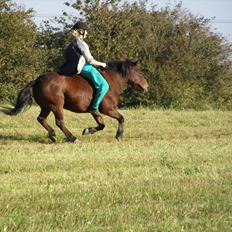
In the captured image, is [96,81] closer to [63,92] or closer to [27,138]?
[63,92]

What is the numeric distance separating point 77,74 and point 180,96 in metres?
17.7

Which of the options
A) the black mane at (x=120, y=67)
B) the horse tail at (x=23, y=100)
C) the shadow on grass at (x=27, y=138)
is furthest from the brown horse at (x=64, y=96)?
the shadow on grass at (x=27, y=138)

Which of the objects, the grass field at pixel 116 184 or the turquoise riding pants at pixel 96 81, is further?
the turquoise riding pants at pixel 96 81

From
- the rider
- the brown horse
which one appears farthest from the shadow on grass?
the rider

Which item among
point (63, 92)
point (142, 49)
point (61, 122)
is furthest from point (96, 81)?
point (142, 49)

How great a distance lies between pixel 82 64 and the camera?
12906mm

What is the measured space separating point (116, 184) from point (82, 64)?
579cm

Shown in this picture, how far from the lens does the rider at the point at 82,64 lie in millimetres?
12820

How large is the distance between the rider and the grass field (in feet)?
3.70

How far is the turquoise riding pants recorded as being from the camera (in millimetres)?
13016

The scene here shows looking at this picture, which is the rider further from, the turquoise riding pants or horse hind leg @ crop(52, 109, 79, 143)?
horse hind leg @ crop(52, 109, 79, 143)

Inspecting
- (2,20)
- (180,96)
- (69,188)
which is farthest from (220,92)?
(69,188)

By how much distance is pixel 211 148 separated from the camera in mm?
11266

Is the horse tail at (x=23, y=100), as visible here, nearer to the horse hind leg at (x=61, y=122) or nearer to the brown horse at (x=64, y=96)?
the brown horse at (x=64, y=96)
